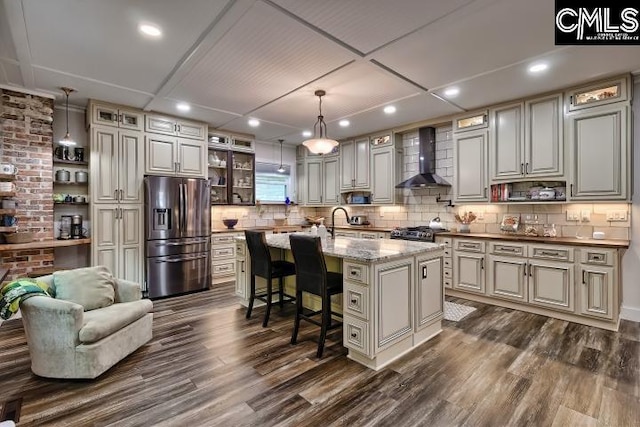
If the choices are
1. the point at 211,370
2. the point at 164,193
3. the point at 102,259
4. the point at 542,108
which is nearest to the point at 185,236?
the point at 164,193

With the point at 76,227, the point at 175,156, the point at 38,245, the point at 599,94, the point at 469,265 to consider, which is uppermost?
the point at 599,94

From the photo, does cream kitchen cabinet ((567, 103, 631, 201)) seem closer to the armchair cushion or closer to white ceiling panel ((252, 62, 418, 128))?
white ceiling panel ((252, 62, 418, 128))

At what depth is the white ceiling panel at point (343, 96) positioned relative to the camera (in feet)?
10.9

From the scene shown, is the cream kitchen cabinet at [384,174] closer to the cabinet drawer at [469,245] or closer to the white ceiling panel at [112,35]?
the cabinet drawer at [469,245]

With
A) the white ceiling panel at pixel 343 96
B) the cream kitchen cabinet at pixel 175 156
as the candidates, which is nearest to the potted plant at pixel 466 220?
the white ceiling panel at pixel 343 96

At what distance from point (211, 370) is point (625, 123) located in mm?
4722

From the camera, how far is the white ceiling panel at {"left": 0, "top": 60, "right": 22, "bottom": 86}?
310 centimetres

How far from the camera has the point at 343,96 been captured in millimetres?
3975

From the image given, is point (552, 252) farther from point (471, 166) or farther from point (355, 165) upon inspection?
point (355, 165)

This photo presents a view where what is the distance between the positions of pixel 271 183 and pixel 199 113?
234 cm

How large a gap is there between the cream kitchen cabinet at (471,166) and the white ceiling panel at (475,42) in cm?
138

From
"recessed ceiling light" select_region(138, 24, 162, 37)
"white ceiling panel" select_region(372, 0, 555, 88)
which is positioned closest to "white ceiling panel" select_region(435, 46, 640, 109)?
"white ceiling panel" select_region(372, 0, 555, 88)

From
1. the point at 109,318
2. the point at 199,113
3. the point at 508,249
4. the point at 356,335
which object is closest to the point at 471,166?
the point at 508,249

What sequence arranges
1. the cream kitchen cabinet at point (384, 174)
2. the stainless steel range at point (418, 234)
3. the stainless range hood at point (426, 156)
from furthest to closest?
the cream kitchen cabinet at point (384, 174), the stainless range hood at point (426, 156), the stainless steel range at point (418, 234)
